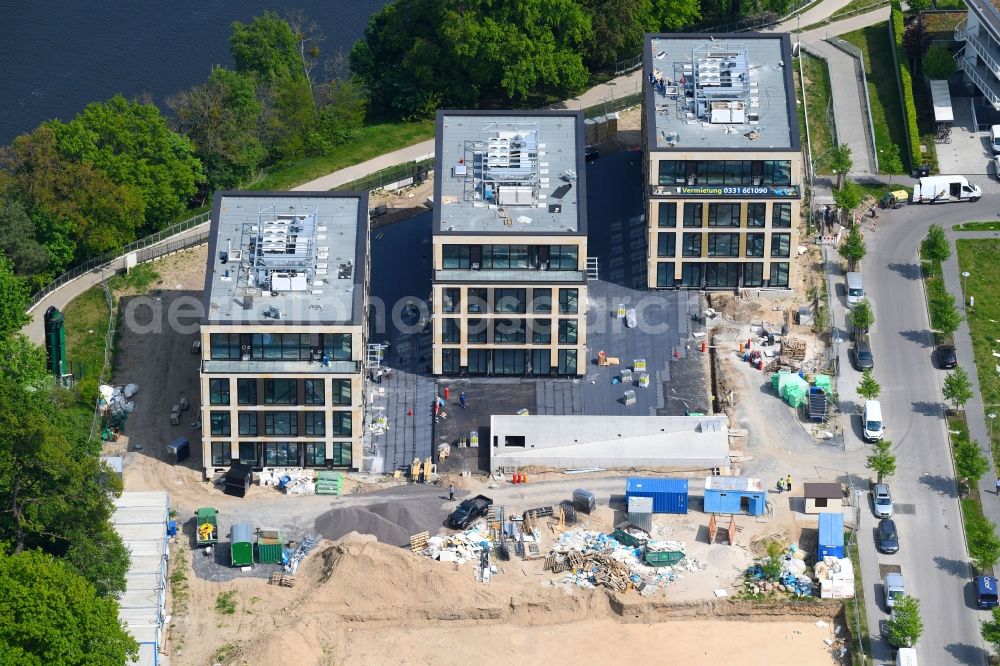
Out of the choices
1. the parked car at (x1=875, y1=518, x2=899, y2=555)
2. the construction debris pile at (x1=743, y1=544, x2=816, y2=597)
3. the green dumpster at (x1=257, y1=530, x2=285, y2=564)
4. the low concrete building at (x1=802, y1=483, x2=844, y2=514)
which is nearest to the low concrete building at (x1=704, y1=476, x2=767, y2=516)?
the low concrete building at (x1=802, y1=483, x2=844, y2=514)

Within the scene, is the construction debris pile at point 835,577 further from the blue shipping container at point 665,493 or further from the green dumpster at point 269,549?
the green dumpster at point 269,549

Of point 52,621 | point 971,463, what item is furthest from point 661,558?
point 52,621

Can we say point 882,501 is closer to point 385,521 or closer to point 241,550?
point 385,521

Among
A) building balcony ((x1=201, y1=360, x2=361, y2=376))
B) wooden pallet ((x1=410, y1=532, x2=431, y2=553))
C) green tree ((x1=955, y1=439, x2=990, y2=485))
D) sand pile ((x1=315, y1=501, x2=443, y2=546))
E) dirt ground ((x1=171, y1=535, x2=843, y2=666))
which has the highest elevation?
building balcony ((x1=201, y1=360, x2=361, y2=376))

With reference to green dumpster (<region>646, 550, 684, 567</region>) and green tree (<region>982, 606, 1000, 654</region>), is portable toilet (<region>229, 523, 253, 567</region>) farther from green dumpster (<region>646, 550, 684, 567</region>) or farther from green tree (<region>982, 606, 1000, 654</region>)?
green tree (<region>982, 606, 1000, 654</region>)

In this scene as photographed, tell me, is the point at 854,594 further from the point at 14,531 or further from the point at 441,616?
the point at 14,531

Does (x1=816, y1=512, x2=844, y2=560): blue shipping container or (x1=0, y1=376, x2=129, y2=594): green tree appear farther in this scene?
(x1=816, y1=512, x2=844, y2=560): blue shipping container

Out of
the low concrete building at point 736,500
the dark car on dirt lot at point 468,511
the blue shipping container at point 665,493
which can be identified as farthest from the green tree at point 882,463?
the dark car on dirt lot at point 468,511
